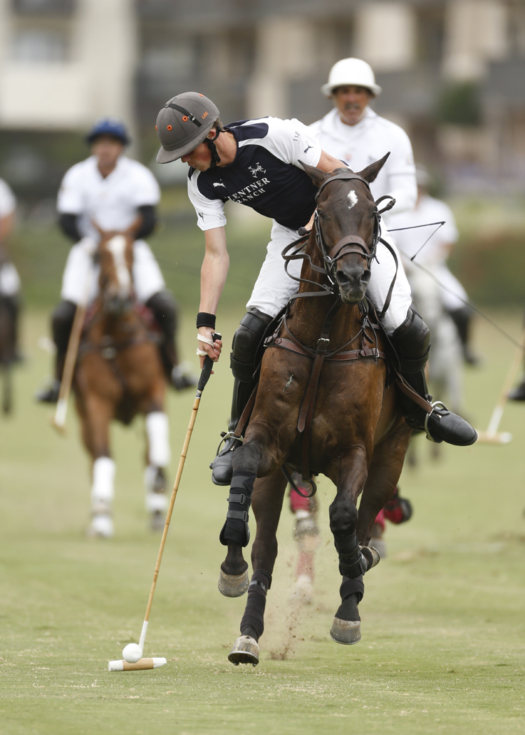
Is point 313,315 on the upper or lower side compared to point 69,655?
upper

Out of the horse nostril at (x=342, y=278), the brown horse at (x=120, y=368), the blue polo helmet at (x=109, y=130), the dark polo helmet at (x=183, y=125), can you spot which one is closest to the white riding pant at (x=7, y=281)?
the brown horse at (x=120, y=368)

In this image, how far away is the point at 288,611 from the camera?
24.4ft

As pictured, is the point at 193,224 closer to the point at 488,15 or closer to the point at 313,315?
the point at 488,15

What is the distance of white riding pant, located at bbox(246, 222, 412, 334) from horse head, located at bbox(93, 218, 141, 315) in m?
4.64

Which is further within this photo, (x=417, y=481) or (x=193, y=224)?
(x=193, y=224)

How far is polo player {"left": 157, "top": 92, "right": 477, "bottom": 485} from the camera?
640cm

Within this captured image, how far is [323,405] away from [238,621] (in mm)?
2198

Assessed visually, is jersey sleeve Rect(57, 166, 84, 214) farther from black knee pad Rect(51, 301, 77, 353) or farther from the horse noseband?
the horse noseband

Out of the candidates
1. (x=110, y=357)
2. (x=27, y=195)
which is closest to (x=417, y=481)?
(x=110, y=357)

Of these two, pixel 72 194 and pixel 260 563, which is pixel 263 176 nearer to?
pixel 260 563

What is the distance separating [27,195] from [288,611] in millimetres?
39480

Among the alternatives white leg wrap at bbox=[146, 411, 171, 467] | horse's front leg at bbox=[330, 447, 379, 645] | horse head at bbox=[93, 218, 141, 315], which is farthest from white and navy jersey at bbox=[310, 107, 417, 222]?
white leg wrap at bbox=[146, 411, 171, 467]

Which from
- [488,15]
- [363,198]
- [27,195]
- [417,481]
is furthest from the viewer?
[27,195]

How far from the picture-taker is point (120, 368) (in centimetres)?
1144
